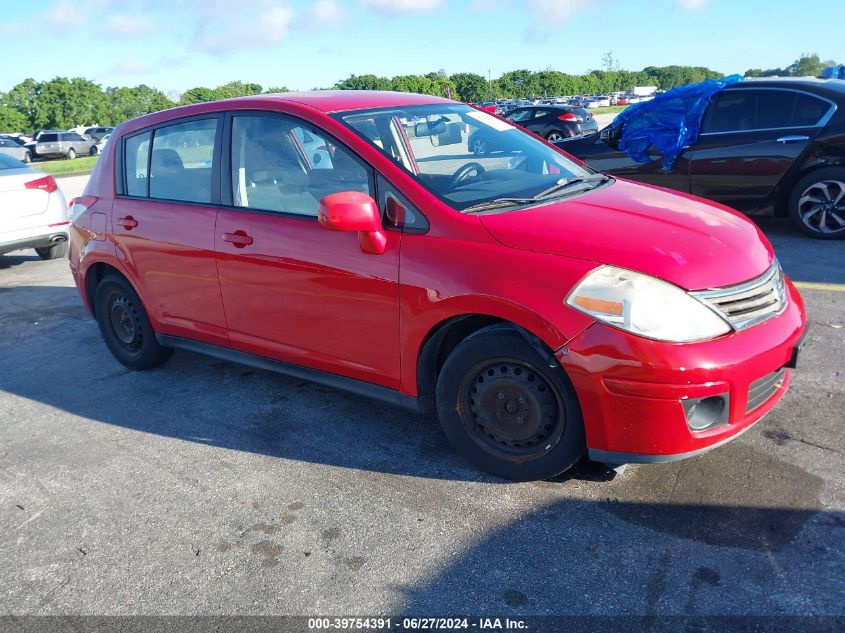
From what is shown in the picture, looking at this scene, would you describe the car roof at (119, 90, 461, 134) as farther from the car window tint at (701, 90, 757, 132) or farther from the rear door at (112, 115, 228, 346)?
the car window tint at (701, 90, 757, 132)

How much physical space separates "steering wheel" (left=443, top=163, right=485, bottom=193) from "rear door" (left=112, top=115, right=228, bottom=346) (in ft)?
4.62

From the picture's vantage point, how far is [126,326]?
499 centimetres

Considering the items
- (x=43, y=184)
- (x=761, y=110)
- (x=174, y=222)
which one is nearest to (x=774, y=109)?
(x=761, y=110)

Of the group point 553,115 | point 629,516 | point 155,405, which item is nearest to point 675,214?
point 629,516

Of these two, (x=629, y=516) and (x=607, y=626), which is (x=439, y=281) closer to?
(x=629, y=516)

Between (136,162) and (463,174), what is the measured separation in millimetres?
2356

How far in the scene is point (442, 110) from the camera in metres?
4.15

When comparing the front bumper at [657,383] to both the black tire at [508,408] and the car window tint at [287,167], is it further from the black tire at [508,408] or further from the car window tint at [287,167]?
the car window tint at [287,167]

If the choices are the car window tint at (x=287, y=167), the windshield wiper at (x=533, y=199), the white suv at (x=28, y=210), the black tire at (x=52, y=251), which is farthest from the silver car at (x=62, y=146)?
the windshield wiper at (x=533, y=199)

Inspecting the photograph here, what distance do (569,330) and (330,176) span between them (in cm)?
150

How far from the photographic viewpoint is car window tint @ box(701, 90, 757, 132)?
741cm

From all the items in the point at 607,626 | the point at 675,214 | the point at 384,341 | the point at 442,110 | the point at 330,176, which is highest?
the point at 442,110

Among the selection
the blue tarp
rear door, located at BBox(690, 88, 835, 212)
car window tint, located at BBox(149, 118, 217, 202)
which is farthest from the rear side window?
car window tint, located at BBox(149, 118, 217, 202)

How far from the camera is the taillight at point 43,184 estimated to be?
8.59 meters
